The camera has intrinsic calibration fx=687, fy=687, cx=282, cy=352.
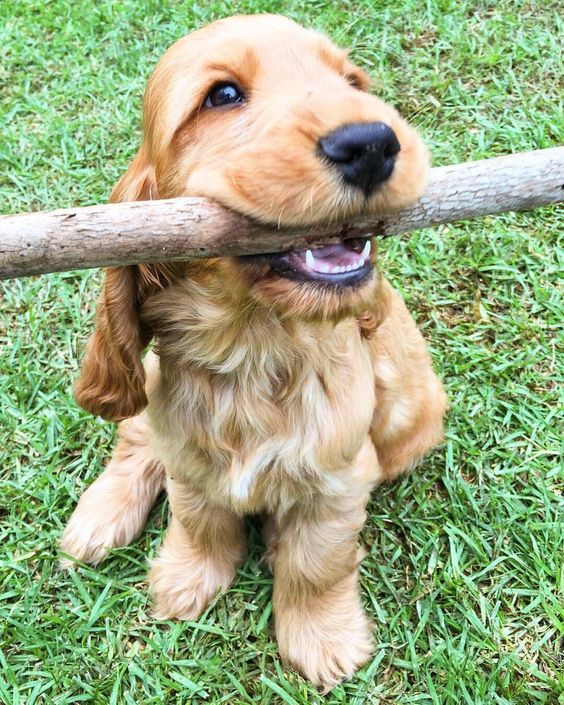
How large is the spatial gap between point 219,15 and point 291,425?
387cm

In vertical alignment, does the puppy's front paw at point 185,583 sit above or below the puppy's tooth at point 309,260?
below

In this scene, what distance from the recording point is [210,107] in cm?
203

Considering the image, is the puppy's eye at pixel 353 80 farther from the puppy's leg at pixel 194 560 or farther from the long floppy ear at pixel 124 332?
the puppy's leg at pixel 194 560

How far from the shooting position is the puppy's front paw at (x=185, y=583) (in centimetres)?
294

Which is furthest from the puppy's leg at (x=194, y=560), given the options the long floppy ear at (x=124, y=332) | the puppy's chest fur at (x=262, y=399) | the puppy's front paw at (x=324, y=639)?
the long floppy ear at (x=124, y=332)

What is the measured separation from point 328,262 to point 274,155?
0.33 m

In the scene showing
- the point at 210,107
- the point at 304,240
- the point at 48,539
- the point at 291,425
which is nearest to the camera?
the point at 304,240

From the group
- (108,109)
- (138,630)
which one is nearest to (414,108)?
(108,109)

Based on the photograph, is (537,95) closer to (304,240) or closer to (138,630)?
(304,240)

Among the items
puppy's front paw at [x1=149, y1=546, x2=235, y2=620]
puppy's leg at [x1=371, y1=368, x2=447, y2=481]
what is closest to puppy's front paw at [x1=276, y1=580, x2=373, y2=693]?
puppy's front paw at [x1=149, y1=546, x2=235, y2=620]

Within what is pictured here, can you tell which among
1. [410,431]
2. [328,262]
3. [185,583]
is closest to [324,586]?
[185,583]

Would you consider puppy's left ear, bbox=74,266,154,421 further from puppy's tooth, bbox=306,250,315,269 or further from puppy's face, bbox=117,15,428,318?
puppy's tooth, bbox=306,250,315,269

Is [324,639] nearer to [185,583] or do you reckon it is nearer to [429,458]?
[185,583]

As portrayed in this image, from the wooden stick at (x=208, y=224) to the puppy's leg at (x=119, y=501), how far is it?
1707mm
